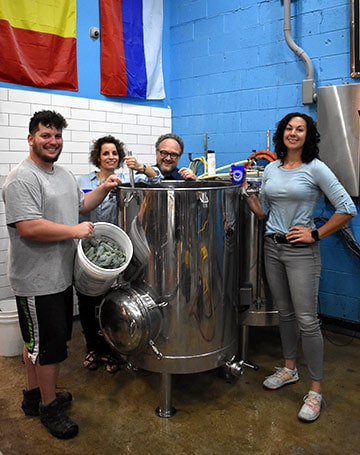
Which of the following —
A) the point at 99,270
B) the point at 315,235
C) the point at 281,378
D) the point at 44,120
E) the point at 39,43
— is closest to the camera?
the point at 99,270

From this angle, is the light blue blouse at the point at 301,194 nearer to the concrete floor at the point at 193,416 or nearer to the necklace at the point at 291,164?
the necklace at the point at 291,164

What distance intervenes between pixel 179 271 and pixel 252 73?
88.2 inches

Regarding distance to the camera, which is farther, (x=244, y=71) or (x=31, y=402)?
(x=244, y=71)

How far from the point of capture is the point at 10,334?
9.54 ft

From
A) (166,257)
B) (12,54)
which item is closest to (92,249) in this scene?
(166,257)

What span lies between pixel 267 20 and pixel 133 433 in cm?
315

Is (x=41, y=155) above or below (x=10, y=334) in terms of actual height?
above

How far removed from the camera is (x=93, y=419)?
2217 millimetres

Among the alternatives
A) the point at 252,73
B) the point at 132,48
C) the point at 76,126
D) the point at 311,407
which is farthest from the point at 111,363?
the point at 132,48

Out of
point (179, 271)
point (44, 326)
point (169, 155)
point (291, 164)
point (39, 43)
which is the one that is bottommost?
point (44, 326)

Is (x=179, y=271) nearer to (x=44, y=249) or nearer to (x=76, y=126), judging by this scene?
(x=44, y=249)

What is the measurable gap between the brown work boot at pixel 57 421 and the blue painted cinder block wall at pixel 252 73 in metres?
2.15

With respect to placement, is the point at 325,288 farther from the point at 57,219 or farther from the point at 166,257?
the point at 57,219

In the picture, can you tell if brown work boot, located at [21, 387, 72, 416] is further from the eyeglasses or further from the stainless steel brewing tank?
the eyeglasses
